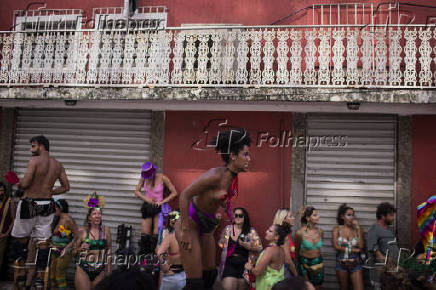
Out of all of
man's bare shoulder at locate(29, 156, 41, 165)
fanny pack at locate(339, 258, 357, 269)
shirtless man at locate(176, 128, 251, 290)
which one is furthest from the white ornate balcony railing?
shirtless man at locate(176, 128, 251, 290)

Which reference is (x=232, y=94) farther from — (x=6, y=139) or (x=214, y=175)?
(x=6, y=139)

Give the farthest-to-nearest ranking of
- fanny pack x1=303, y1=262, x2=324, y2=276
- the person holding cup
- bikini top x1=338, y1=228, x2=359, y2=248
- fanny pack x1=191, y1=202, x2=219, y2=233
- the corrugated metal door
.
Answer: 1. the corrugated metal door
2. bikini top x1=338, y1=228, x2=359, y2=248
3. the person holding cup
4. fanny pack x1=303, y1=262, x2=324, y2=276
5. fanny pack x1=191, y1=202, x2=219, y2=233

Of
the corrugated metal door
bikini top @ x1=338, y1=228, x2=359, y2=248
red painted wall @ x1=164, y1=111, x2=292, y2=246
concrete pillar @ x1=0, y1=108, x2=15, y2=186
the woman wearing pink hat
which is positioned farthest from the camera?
concrete pillar @ x1=0, y1=108, x2=15, y2=186

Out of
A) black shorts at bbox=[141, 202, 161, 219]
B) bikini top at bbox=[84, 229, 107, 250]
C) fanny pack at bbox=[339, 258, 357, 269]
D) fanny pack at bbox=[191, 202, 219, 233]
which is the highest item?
fanny pack at bbox=[191, 202, 219, 233]

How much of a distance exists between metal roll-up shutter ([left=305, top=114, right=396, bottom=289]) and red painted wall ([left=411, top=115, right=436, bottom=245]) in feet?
1.40

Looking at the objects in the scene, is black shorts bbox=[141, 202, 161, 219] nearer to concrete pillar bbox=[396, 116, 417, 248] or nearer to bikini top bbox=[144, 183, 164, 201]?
bikini top bbox=[144, 183, 164, 201]

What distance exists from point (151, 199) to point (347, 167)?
14.7 ft

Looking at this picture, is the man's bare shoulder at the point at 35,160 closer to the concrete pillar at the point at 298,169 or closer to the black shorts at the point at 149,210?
the black shorts at the point at 149,210

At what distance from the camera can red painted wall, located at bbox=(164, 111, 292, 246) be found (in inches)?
343

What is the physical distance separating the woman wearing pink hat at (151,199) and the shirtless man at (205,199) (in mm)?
4663

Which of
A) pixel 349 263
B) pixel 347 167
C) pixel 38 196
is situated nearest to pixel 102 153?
pixel 38 196

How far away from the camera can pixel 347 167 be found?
8.56 meters

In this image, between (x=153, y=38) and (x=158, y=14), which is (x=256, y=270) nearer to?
(x=153, y=38)

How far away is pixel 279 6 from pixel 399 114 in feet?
12.5
